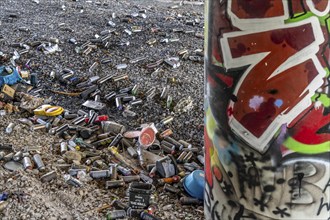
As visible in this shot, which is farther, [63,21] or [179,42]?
[63,21]

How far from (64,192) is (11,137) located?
142 centimetres

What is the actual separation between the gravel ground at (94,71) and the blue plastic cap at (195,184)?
144 millimetres

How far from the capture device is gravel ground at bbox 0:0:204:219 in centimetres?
494

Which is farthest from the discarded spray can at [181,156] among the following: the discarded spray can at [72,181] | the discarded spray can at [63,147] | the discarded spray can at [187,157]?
the discarded spray can at [63,147]

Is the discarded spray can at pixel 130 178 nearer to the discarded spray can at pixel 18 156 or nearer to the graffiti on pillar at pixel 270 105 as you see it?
the discarded spray can at pixel 18 156

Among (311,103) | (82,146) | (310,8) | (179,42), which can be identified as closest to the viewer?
(310,8)

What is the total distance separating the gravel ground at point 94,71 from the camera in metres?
4.94

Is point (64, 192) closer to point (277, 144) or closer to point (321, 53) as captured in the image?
point (277, 144)

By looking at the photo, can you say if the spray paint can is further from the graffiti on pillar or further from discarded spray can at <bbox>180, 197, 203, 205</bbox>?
the graffiti on pillar

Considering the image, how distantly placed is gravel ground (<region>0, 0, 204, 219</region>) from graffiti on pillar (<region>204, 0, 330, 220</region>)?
66.0 inches

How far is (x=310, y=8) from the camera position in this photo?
2.79 meters

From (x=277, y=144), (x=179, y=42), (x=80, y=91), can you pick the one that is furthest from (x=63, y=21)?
(x=277, y=144)

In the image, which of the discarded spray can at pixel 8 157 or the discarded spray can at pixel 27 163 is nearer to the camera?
the discarded spray can at pixel 27 163

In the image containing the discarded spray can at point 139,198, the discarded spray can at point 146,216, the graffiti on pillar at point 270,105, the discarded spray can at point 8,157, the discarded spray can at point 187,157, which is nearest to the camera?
the graffiti on pillar at point 270,105
